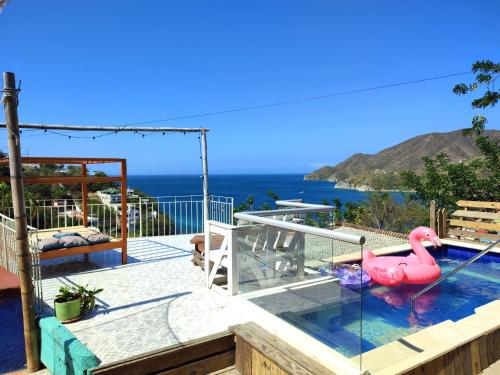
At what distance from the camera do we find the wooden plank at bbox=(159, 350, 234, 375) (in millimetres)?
2891

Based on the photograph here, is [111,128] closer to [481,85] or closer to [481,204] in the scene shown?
[481,204]

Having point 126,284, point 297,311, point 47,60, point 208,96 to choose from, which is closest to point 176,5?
point 47,60

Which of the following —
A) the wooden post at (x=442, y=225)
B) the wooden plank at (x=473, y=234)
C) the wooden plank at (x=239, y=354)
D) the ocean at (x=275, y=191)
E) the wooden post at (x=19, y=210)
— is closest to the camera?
the wooden post at (x=19, y=210)

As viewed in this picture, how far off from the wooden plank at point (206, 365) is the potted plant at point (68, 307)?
4.61 ft

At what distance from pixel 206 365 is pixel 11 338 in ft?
7.20

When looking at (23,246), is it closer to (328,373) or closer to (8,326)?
(8,326)

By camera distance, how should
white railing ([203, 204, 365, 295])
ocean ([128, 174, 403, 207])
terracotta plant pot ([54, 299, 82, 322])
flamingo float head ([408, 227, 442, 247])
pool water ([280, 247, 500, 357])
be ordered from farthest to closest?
ocean ([128, 174, 403, 207]) < flamingo float head ([408, 227, 442, 247]) < terracotta plant pot ([54, 299, 82, 322]) < white railing ([203, 204, 365, 295]) < pool water ([280, 247, 500, 357])

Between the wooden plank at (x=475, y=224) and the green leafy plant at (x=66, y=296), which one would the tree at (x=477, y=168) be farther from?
the green leafy plant at (x=66, y=296)

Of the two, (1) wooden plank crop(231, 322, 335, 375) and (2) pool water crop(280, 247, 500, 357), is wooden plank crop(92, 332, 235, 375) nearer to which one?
(1) wooden plank crop(231, 322, 335, 375)

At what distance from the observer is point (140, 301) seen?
414 centimetres

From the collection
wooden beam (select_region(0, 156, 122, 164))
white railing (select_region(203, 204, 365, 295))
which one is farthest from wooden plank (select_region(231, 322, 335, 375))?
wooden beam (select_region(0, 156, 122, 164))

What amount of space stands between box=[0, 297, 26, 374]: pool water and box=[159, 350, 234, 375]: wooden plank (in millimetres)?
1489

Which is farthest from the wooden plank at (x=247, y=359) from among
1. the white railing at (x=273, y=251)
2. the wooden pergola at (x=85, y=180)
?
the wooden pergola at (x=85, y=180)

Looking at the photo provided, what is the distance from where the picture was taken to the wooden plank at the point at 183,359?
266 cm
